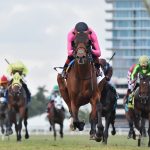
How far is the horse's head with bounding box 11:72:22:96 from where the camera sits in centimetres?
2783

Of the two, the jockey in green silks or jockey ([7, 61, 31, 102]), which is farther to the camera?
jockey ([7, 61, 31, 102])

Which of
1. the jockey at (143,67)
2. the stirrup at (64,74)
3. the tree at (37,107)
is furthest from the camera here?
the tree at (37,107)

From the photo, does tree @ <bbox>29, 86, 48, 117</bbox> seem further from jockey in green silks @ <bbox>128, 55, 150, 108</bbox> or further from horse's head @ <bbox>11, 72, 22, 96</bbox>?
jockey in green silks @ <bbox>128, 55, 150, 108</bbox>

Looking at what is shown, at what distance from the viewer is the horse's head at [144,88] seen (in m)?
24.8

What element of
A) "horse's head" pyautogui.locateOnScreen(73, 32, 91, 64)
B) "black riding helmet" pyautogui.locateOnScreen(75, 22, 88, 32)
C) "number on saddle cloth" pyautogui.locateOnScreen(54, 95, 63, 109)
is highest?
"black riding helmet" pyautogui.locateOnScreen(75, 22, 88, 32)

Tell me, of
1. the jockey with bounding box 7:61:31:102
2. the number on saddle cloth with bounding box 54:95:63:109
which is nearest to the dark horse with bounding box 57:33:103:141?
the jockey with bounding box 7:61:31:102

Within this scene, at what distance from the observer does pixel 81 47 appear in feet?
57.3

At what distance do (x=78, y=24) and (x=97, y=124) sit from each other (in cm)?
235

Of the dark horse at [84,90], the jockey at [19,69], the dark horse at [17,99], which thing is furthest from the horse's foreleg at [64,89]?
the jockey at [19,69]

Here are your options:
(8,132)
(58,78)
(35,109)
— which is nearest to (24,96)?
(8,132)

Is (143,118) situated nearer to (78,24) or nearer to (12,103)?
(12,103)

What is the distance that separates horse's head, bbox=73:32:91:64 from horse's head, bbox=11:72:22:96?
33.0ft

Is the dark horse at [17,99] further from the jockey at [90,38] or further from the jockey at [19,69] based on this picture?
the jockey at [90,38]

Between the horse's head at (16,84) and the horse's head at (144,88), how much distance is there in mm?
4683
